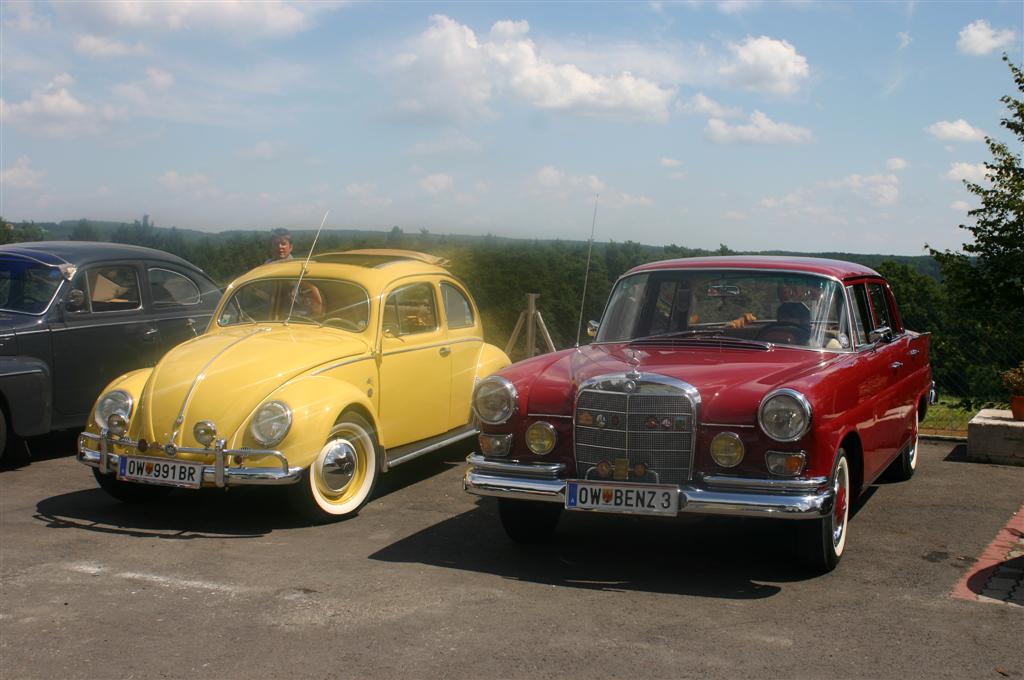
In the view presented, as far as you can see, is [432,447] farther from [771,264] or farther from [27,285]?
[27,285]

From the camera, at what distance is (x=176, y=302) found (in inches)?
424

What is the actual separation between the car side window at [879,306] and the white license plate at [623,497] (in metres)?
2.79

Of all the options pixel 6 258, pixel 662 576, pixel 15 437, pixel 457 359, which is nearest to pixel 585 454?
pixel 662 576

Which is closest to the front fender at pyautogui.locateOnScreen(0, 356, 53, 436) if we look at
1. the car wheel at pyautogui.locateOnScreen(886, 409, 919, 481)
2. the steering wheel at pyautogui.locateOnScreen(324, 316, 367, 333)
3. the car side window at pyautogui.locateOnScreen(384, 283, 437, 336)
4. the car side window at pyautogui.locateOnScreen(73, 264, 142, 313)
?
the car side window at pyautogui.locateOnScreen(73, 264, 142, 313)

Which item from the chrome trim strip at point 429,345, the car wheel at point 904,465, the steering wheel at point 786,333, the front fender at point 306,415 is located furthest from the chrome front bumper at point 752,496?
the car wheel at point 904,465

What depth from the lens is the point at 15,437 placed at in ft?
29.7

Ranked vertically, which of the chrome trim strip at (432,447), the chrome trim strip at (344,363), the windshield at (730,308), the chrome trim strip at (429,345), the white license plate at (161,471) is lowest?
the chrome trim strip at (432,447)

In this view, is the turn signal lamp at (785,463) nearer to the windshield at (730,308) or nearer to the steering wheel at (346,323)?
the windshield at (730,308)

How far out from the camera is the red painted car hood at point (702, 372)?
5605 millimetres

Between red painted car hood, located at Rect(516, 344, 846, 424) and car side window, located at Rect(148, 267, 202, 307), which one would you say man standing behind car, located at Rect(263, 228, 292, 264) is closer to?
car side window, located at Rect(148, 267, 202, 307)

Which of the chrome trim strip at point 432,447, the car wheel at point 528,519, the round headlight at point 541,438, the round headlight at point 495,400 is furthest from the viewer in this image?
the chrome trim strip at point 432,447

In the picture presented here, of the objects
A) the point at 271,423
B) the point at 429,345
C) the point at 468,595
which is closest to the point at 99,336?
the point at 429,345

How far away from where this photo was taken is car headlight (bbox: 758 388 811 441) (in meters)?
5.45

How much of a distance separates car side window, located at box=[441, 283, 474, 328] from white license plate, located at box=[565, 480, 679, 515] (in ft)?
12.6
